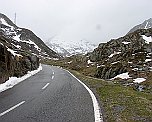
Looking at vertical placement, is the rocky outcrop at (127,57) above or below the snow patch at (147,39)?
below

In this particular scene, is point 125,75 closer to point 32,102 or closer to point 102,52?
point 32,102

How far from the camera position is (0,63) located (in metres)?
22.1

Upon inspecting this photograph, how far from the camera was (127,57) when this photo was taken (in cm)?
6112

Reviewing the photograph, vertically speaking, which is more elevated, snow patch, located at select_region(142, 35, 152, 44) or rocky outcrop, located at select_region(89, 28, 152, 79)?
snow patch, located at select_region(142, 35, 152, 44)

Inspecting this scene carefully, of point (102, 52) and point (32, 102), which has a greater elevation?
point (102, 52)

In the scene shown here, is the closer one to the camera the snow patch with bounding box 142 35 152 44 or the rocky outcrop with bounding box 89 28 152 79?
the rocky outcrop with bounding box 89 28 152 79

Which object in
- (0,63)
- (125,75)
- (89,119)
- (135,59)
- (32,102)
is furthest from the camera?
(135,59)

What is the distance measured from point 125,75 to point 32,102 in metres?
28.7

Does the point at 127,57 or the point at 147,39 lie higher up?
the point at 147,39

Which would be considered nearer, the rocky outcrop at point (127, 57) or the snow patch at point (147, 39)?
the rocky outcrop at point (127, 57)

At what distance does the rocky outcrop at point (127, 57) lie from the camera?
44266 mm

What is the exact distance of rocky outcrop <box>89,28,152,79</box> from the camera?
44266 millimetres

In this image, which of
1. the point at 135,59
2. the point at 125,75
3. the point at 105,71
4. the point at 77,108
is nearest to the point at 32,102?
the point at 77,108

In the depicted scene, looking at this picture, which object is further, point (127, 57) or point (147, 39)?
point (147, 39)
